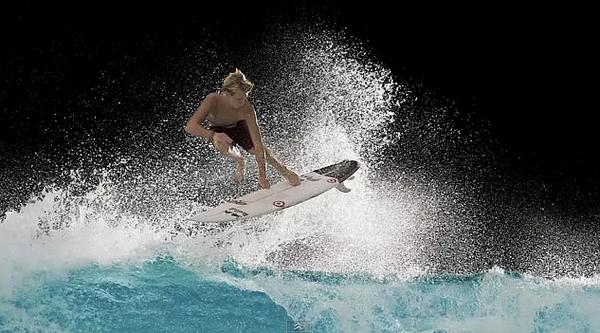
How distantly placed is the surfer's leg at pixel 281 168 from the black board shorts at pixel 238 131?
7 cm

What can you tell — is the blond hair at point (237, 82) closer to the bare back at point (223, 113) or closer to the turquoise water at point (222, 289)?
the bare back at point (223, 113)

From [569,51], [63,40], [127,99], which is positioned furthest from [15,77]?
[569,51]

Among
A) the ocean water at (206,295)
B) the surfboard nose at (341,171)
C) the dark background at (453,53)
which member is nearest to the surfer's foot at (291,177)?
the surfboard nose at (341,171)

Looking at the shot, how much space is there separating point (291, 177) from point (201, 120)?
2.64ft

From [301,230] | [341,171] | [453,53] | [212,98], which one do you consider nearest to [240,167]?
[212,98]

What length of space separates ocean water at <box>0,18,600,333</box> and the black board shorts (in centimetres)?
104

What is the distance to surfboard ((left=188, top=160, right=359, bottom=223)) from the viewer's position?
4.11m

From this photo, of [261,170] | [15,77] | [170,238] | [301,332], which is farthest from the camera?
[15,77]

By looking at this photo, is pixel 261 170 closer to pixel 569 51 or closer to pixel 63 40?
pixel 63 40

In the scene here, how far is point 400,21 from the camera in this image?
855 cm

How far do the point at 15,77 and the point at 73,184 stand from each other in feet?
4.49

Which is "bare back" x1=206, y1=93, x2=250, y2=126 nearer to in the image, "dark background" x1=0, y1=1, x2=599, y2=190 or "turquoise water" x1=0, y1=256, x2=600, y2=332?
"turquoise water" x1=0, y1=256, x2=600, y2=332

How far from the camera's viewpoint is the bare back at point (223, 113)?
380cm

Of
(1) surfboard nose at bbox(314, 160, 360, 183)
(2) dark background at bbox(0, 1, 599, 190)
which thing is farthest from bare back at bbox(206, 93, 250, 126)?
(2) dark background at bbox(0, 1, 599, 190)
